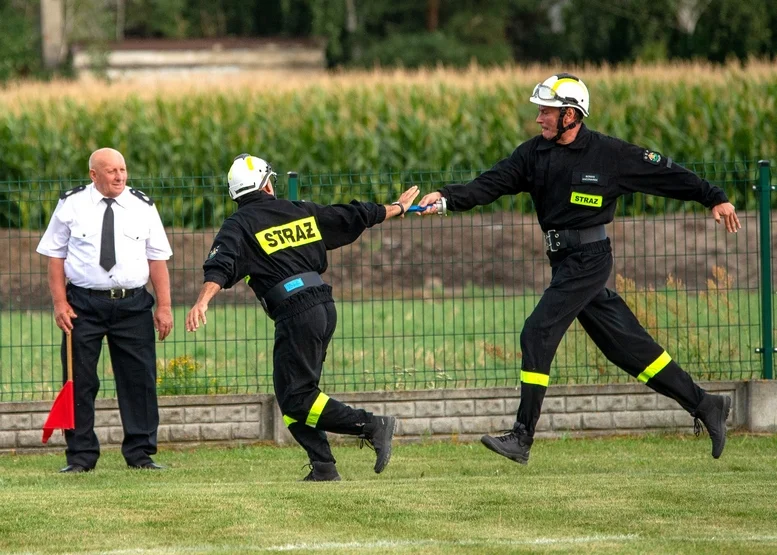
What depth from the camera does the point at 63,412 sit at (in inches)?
409

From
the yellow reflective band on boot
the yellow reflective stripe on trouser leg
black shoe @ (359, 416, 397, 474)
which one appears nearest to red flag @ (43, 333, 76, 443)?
the yellow reflective band on boot

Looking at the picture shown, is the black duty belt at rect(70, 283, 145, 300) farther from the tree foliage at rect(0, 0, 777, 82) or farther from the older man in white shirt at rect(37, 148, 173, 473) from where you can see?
the tree foliage at rect(0, 0, 777, 82)

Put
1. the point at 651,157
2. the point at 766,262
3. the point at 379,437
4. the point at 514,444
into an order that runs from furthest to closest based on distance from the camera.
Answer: the point at 766,262
the point at 651,157
the point at 379,437
the point at 514,444

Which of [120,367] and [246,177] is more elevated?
[246,177]

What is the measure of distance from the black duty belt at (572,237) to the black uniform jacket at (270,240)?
4.34ft

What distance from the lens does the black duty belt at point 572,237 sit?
941 cm

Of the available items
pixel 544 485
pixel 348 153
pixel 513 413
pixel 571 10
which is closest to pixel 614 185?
pixel 544 485

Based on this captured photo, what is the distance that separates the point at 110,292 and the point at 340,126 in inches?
601

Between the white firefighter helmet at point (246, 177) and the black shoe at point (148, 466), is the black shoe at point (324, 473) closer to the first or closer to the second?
the black shoe at point (148, 466)

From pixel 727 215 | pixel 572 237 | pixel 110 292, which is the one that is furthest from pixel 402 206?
pixel 110 292

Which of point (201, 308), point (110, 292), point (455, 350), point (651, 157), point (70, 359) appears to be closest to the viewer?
point (201, 308)

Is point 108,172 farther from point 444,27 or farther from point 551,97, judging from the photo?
point 444,27

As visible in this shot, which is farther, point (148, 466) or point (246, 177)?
point (148, 466)

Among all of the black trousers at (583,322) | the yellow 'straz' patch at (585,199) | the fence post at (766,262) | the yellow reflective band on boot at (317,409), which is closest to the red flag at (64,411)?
the yellow reflective band on boot at (317,409)
